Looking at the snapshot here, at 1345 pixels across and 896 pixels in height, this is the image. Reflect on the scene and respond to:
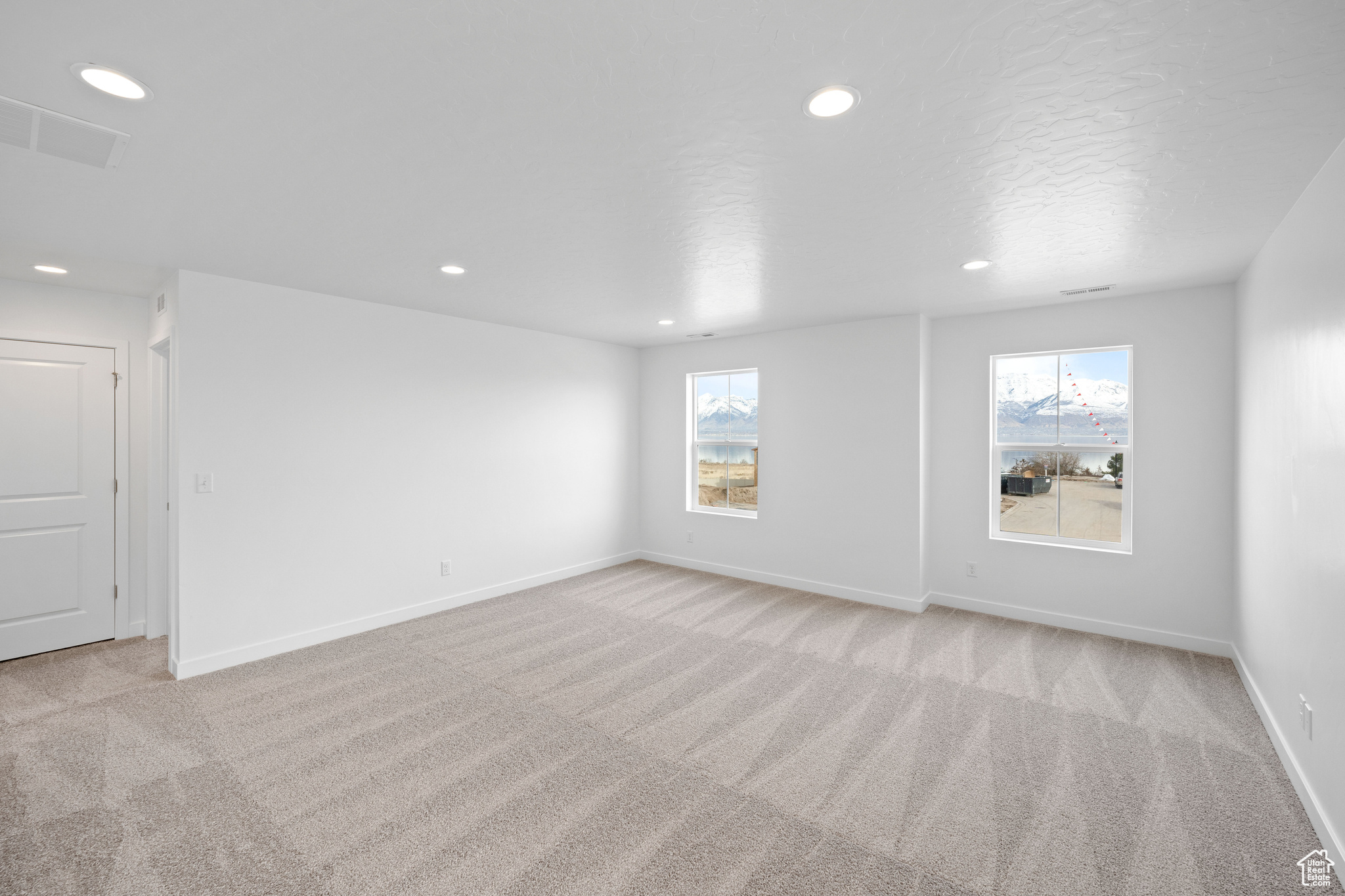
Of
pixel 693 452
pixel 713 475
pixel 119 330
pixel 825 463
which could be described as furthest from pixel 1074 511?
pixel 119 330

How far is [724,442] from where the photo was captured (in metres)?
5.91

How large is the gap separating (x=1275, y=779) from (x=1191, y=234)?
2448 mm

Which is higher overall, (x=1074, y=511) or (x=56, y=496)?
(x=56, y=496)

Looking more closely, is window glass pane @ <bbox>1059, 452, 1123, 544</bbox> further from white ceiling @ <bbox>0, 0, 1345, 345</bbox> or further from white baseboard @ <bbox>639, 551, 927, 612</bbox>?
white ceiling @ <bbox>0, 0, 1345, 345</bbox>

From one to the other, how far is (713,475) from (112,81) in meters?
5.09

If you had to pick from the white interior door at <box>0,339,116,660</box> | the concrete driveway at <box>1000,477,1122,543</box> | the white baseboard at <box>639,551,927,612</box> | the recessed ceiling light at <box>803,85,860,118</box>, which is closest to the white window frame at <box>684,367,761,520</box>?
the white baseboard at <box>639,551,927,612</box>

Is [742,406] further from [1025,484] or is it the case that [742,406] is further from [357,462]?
[357,462]

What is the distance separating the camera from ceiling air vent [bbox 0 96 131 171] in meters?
1.68

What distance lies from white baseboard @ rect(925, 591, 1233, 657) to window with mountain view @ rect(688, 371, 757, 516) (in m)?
1.99

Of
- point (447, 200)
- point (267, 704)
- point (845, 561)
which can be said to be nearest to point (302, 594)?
point (267, 704)

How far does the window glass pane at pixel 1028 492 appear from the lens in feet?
14.3

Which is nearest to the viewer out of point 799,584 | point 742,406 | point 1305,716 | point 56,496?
point 1305,716

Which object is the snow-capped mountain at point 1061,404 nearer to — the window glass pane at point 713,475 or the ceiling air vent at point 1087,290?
the ceiling air vent at point 1087,290

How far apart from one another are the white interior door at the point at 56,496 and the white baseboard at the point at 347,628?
1149mm
